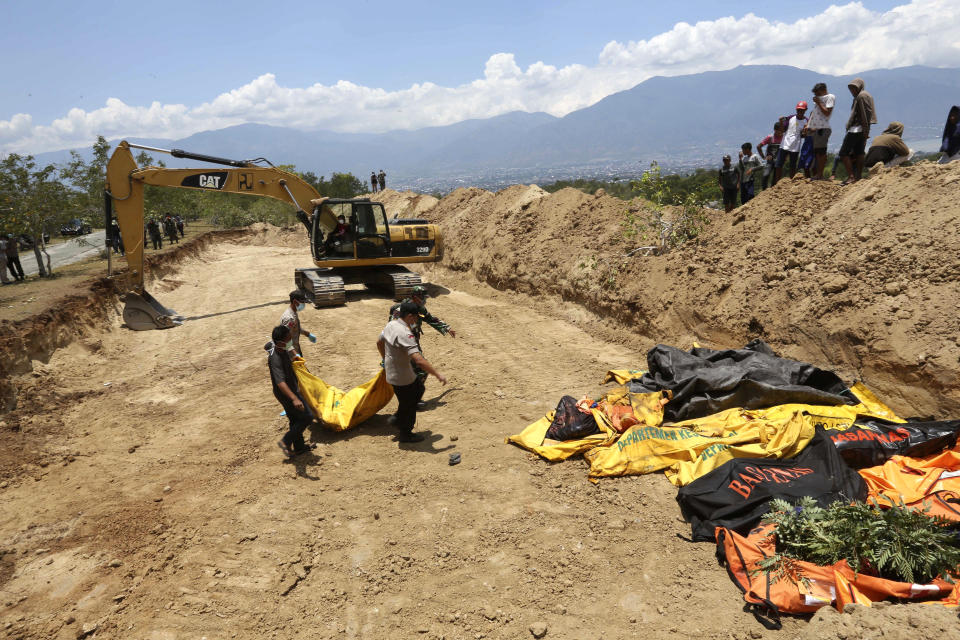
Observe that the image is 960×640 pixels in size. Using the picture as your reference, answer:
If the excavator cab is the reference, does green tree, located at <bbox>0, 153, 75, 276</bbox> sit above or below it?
above

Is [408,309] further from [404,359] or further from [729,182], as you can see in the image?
[729,182]

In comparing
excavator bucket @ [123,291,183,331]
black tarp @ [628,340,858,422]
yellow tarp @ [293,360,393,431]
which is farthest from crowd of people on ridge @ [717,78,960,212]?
excavator bucket @ [123,291,183,331]

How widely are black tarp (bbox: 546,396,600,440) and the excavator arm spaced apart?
8.99 m

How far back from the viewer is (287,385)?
17.6 feet

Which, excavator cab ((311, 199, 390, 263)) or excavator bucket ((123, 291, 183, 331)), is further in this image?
excavator cab ((311, 199, 390, 263))

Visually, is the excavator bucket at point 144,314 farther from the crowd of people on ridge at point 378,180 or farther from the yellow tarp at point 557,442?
the crowd of people on ridge at point 378,180

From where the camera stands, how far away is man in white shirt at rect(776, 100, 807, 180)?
9719mm

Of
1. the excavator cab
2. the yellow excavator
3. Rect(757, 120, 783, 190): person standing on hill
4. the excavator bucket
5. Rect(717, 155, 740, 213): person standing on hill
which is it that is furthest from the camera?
the excavator cab

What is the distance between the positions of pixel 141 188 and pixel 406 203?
A: 16.9m

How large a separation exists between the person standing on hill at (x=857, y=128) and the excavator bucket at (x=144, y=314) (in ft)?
45.4

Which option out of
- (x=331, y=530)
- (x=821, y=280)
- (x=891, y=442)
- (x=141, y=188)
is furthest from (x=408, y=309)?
(x=141, y=188)

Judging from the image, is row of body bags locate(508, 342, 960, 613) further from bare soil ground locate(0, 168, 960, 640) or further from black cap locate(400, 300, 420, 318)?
black cap locate(400, 300, 420, 318)

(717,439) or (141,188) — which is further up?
(141,188)

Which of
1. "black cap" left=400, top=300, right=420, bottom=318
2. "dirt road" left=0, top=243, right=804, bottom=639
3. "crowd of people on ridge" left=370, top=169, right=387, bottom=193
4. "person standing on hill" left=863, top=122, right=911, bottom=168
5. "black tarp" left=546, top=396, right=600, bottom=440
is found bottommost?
"dirt road" left=0, top=243, right=804, bottom=639
